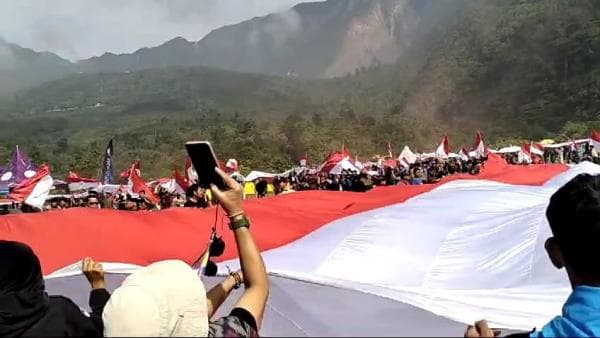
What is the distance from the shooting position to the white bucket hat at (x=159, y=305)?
4.60 feet

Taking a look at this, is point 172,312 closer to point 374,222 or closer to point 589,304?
point 589,304

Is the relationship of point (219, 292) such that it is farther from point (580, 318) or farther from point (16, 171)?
point (16, 171)

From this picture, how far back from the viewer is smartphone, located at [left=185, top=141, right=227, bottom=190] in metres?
1.91

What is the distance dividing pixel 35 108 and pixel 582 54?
105201mm

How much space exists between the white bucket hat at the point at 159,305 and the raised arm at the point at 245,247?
29 cm

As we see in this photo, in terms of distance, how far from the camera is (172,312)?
1521mm

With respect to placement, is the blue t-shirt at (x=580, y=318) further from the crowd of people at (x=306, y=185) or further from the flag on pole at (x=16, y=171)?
the flag on pole at (x=16, y=171)

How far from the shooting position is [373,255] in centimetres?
382

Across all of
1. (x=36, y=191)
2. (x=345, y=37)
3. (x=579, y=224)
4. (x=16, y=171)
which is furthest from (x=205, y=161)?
(x=345, y=37)

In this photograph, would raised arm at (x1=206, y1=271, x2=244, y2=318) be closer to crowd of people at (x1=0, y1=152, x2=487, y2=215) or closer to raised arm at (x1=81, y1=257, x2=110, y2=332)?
raised arm at (x1=81, y1=257, x2=110, y2=332)

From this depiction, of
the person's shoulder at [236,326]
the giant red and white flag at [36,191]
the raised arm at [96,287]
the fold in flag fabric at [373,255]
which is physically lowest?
the giant red and white flag at [36,191]

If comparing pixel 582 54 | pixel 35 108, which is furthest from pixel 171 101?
pixel 582 54

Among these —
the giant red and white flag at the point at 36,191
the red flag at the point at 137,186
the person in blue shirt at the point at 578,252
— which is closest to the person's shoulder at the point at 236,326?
the person in blue shirt at the point at 578,252

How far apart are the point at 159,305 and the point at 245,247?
0.49m
